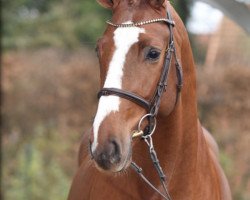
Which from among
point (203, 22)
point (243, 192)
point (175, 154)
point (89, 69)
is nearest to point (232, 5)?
point (175, 154)

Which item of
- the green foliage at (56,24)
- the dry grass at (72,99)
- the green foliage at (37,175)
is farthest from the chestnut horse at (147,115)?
the green foliage at (56,24)

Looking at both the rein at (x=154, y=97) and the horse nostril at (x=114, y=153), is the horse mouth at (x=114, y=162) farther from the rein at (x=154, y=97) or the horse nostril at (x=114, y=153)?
the rein at (x=154, y=97)

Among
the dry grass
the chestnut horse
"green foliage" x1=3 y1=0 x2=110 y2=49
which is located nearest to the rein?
the chestnut horse

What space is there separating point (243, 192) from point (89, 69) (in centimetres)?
492

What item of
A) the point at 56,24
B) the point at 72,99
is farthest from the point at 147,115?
the point at 56,24

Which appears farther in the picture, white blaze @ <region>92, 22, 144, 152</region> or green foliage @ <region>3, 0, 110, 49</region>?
green foliage @ <region>3, 0, 110, 49</region>

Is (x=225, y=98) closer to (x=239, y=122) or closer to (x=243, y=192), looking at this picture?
(x=239, y=122)

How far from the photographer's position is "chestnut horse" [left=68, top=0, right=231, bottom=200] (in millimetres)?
3285

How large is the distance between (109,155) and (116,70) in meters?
0.42

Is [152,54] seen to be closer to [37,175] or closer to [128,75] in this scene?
[128,75]

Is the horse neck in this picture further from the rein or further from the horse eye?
the horse eye

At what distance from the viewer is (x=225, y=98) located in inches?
498

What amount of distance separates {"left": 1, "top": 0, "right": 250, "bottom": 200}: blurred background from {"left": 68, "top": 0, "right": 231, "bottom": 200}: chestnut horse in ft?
19.8

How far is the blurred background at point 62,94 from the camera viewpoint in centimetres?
1057
